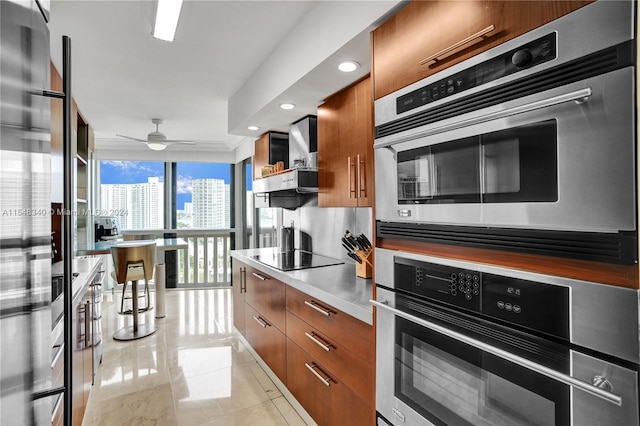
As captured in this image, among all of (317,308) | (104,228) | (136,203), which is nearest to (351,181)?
(317,308)

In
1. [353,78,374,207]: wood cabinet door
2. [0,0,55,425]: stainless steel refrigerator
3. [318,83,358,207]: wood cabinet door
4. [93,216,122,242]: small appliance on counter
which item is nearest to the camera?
[0,0,55,425]: stainless steel refrigerator

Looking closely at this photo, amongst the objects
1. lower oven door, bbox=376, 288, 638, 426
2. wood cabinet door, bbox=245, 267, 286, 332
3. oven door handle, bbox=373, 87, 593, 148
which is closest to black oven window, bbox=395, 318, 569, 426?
lower oven door, bbox=376, 288, 638, 426

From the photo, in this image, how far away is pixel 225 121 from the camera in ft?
14.8

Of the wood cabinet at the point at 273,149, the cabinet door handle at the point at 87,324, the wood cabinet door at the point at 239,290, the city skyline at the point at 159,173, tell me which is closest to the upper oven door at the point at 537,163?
the cabinet door handle at the point at 87,324

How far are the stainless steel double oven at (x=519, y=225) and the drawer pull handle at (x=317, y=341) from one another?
47cm

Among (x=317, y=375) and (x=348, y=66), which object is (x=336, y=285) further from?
(x=348, y=66)

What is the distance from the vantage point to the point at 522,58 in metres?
0.88

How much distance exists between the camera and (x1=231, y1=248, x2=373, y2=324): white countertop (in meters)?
1.59

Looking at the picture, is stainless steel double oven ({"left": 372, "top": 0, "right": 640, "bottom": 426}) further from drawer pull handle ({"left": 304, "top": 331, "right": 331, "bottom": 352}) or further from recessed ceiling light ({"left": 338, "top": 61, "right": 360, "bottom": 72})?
recessed ceiling light ({"left": 338, "top": 61, "right": 360, "bottom": 72})

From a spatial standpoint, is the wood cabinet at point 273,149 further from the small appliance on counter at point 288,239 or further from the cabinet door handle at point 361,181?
the cabinet door handle at point 361,181

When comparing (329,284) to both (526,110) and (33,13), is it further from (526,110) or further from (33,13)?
(33,13)

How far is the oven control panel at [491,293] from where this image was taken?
837mm

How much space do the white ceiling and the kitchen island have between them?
129 cm

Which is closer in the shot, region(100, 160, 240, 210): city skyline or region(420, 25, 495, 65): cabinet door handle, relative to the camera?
region(420, 25, 495, 65): cabinet door handle
